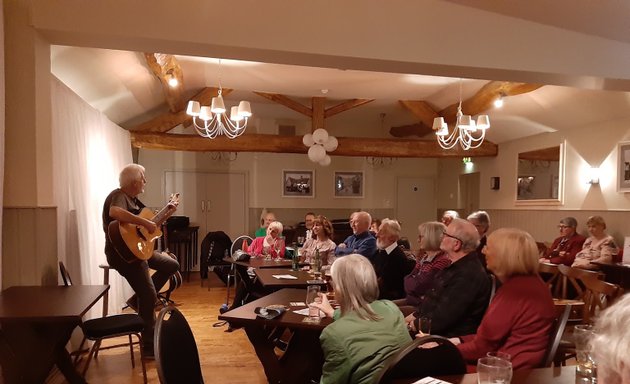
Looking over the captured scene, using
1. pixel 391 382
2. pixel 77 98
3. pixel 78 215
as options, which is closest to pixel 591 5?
pixel 391 382

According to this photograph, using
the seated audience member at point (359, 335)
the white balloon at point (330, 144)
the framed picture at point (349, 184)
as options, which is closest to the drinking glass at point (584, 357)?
the seated audience member at point (359, 335)

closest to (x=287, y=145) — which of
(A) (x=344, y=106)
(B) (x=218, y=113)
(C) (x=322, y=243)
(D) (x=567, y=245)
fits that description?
(A) (x=344, y=106)

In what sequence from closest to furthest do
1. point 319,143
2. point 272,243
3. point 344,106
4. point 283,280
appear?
point 283,280 → point 272,243 → point 319,143 → point 344,106

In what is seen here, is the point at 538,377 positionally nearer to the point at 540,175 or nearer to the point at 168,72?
the point at 168,72

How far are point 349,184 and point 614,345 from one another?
8.81 m

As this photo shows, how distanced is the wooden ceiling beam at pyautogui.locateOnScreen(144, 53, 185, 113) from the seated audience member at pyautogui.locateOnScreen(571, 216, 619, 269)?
5.77m

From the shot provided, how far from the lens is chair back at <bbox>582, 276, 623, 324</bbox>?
3.15 m

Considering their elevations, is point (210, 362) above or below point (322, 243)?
below

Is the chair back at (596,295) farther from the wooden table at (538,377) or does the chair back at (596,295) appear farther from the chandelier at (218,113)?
the chandelier at (218,113)

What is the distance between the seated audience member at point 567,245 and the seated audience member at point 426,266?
3.73 meters

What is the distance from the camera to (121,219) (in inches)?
134

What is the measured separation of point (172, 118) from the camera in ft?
23.3

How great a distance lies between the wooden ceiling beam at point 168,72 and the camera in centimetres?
468

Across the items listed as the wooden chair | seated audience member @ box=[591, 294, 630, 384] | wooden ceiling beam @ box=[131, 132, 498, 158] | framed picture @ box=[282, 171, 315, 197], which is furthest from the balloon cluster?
seated audience member @ box=[591, 294, 630, 384]
